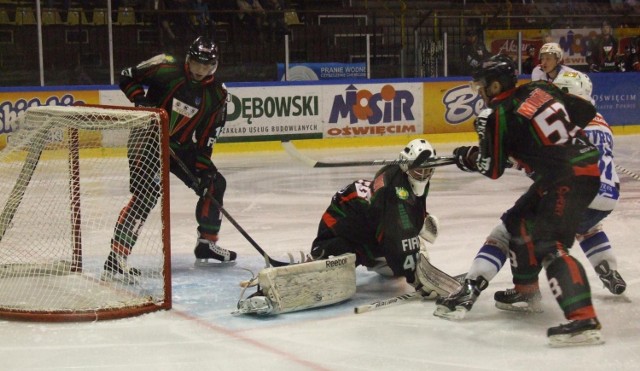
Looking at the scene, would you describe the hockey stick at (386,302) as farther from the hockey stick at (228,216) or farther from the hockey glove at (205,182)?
the hockey glove at (205,182)

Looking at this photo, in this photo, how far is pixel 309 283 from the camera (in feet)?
13.6

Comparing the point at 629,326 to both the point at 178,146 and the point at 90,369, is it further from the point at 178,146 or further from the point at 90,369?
the point at 178,146

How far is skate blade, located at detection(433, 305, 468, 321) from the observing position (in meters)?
4.00

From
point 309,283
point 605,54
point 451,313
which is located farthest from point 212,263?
point 605,54

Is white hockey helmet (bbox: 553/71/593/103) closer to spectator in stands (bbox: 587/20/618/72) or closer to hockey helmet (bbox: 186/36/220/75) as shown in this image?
hockey helmet (bbox: 186/36/220/75)

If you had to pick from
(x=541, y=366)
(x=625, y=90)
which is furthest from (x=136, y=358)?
(x=625, y=90)

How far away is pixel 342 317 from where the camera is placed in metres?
4.11

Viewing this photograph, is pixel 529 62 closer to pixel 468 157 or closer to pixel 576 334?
pixel 468 157

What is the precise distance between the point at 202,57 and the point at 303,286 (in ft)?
4.76

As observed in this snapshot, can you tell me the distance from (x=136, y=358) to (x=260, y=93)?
7.48 meters

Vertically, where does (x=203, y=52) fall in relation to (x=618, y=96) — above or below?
above

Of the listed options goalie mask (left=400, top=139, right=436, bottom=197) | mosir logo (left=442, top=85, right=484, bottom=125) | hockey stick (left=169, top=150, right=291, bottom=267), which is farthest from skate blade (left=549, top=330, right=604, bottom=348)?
mosir logo (left=442, top=85, right=484, bottom=125)

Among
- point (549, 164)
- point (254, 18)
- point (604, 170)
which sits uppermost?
point (254, 18)

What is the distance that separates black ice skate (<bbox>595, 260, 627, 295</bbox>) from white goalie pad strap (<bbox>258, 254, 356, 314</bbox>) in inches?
45.4
